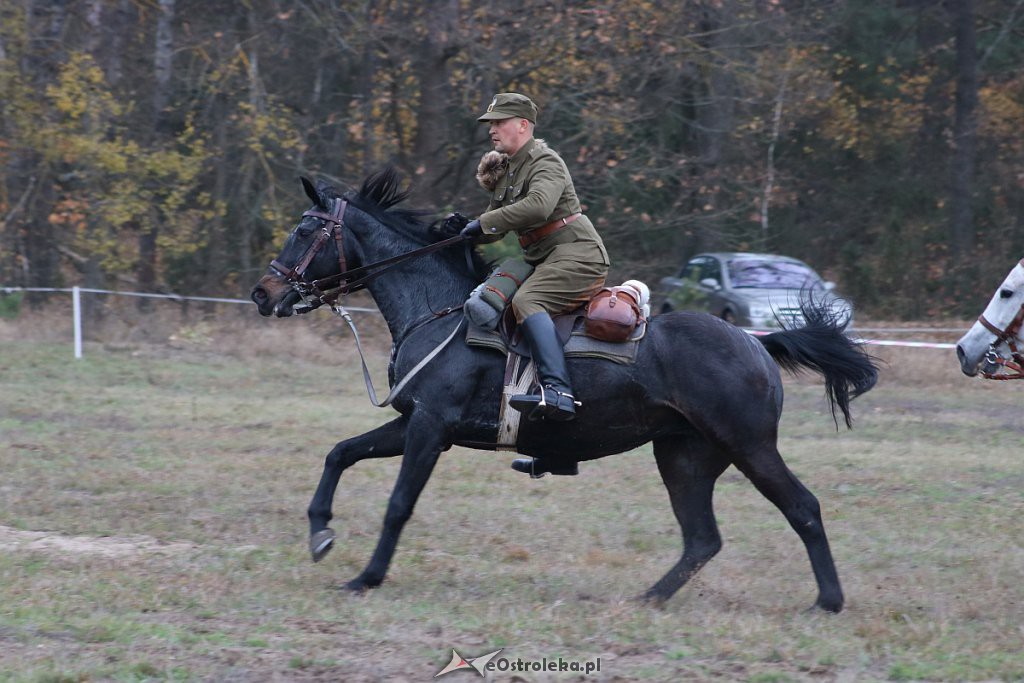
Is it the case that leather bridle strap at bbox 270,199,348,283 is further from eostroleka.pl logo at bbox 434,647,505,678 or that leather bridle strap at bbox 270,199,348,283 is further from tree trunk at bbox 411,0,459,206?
tree trunk at bbox 411,0,459,206

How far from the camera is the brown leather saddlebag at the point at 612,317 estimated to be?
6.45 metres

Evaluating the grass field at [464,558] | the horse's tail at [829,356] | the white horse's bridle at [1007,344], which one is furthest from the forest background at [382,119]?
the white horse's bridle at [1007,344]

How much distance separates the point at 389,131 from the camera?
2448cm

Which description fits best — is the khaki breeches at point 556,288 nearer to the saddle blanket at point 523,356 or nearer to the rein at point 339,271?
the saddle blanket at point 523,356

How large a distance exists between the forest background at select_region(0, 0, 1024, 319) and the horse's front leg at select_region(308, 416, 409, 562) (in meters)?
15.1

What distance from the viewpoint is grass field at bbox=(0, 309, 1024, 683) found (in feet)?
17.2

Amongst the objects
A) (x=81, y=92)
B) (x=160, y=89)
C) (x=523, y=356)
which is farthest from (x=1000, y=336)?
(x=160, y=89)

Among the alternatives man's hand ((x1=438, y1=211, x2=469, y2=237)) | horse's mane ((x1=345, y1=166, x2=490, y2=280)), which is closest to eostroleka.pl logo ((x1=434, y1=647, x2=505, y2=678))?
horse's mane ((x1=345, y1=166, x2=490, y2=280))

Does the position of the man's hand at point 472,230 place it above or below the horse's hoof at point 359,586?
above

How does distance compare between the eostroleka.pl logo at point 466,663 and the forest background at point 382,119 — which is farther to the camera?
the forest background at point 382,119

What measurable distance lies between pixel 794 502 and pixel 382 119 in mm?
18527

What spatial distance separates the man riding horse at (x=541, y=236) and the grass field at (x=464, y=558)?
1.23 meters

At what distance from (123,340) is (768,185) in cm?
1436

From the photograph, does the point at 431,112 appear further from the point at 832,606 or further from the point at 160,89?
the point at 832,606
